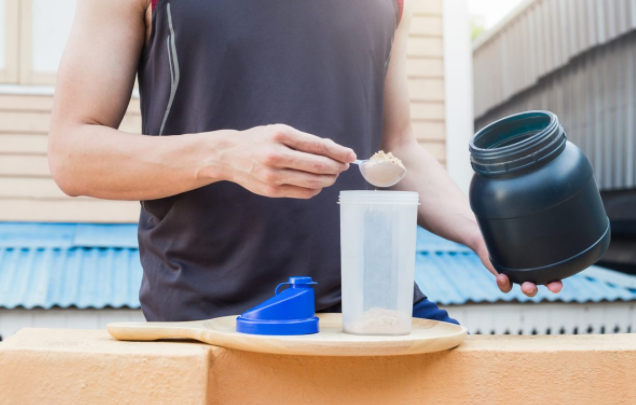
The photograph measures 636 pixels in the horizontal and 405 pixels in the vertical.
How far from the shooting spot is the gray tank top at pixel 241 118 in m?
1.48

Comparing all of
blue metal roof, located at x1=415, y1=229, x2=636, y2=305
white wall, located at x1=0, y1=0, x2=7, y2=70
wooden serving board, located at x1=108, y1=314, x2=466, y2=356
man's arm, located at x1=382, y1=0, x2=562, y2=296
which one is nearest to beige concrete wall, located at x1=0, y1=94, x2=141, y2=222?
white wall, located at x1=0, y1=0, x2=7, y2=70

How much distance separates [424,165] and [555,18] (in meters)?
5.80

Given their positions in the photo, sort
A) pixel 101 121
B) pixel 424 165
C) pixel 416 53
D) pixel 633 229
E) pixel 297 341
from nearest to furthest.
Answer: pixel 297 341
pixel 101 121
pixel 424 165
pixel 416 53
pixel 633 229

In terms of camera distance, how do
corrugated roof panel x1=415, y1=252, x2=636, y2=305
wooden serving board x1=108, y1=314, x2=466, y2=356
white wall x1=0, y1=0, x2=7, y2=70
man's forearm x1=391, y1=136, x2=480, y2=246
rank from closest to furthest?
wooden serving board x1=108, y1=314, x2=466, y2=356 → man's forearm x1=391, y1=136, x2=480, y2=246 → corrugated roof panel x1=415, y1=252, x2=636, y2=305 → white wall x1=0, y1=0, x2=7, y2=70

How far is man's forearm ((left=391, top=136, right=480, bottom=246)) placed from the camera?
69.4 inches

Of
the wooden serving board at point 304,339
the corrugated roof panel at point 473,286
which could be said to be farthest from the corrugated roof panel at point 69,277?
the wooden serving board at point 304,339

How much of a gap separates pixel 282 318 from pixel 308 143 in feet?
1.04

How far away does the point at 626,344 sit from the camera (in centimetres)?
133

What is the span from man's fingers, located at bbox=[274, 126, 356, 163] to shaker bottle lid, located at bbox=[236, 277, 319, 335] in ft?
Result: 0.89

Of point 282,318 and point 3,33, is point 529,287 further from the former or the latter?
point 3,33

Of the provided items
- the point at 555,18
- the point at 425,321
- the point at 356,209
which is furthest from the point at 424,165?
the point at 555,18

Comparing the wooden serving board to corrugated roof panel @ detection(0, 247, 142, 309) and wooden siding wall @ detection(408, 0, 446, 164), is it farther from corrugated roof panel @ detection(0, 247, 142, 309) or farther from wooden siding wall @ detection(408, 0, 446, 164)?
wooden siding wall @ detection(408, 0, 446, 164)

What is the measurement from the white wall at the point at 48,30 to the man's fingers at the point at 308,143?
4010mm

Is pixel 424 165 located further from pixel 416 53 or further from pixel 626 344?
pixel 416 53
